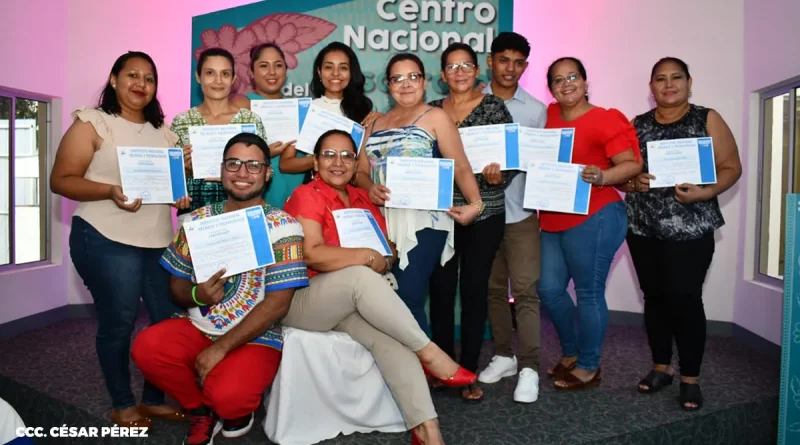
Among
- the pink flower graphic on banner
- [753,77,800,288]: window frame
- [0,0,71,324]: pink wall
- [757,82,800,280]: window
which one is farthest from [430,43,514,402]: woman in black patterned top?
[0,0,71,324]: pink wall

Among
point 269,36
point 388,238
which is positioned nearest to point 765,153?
point 388,238

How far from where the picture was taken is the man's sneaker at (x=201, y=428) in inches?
98.0

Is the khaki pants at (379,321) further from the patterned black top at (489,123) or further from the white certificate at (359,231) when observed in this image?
the patterned black top at (489,123)

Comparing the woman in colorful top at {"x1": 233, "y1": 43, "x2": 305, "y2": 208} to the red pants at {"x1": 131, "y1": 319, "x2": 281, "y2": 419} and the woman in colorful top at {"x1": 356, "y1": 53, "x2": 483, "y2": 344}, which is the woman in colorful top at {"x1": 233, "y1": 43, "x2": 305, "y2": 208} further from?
the red pants at {"x1": 131, "y1": 319, "x2": 281, "y2": 419}

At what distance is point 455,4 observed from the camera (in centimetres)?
456

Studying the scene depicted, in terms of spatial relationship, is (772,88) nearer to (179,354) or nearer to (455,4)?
(455,4)

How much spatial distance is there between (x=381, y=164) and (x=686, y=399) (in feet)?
6.53

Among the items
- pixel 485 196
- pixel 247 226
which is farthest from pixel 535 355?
pixel 247 226

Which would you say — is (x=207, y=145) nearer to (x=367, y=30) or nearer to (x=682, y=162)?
(x=367, y=30)

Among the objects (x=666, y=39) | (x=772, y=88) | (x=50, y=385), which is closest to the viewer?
(x=50, y=385)

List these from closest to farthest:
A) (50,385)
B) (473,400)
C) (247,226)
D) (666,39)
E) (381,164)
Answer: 1. (247,226)
2. (381,164)
3. (473,400)
4. (50,385)
5. (666,39)

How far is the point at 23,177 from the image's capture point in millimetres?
5195

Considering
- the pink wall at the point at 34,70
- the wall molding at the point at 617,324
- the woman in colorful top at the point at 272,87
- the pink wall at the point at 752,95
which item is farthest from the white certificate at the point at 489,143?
the pink wall at the point at 34,70

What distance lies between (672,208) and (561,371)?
3.57ft
